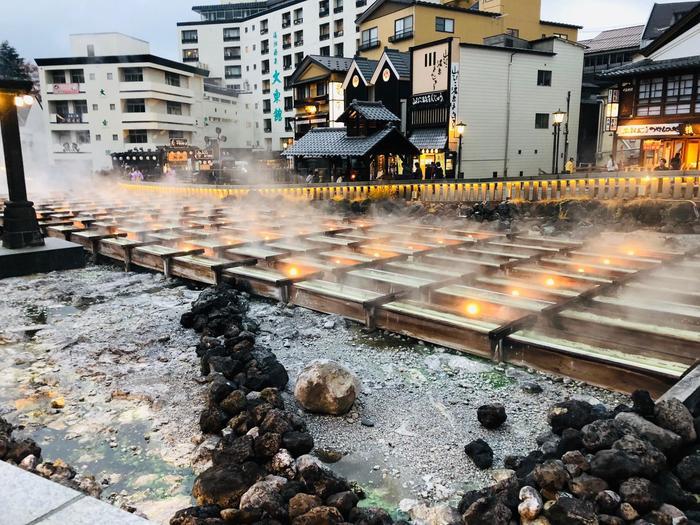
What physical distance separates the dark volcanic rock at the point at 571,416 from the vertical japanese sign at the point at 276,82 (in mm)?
60984

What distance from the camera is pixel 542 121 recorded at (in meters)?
33.8

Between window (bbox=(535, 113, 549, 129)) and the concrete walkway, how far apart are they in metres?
34.7

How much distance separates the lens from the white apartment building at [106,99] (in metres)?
54.4

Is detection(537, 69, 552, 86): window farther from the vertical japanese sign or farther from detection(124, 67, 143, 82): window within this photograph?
detection(124, 67, 143, 82): window

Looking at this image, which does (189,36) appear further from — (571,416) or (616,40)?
(571,416)

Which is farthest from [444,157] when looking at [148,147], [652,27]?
[148,147]

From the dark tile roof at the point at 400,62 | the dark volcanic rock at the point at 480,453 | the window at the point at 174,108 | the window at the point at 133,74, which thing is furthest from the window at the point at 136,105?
the dark volcanic rock at the point at 480,453

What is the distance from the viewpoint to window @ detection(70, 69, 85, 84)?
55.1 metres

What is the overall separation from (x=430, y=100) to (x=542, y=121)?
8.18 metres

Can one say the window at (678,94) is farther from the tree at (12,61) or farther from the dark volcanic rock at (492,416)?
the tree at (12,61)

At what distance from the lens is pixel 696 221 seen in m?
15.2

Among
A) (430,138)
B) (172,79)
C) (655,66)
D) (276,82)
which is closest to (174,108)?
(172,79)

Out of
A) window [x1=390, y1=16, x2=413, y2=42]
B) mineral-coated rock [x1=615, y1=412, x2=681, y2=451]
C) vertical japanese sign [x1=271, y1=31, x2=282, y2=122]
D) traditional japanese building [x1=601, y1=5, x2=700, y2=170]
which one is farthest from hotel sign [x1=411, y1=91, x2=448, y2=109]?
vertical japanese sign [x1=271, y1=31, x2=282, y2=122]

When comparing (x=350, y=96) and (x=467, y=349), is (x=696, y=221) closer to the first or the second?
(x=467, y=349)
